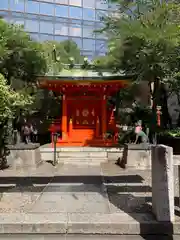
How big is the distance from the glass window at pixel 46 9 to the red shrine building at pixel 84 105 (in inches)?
888

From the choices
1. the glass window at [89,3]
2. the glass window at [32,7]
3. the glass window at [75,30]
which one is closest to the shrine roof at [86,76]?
the glass window at [32,7]

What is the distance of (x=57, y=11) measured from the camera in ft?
139

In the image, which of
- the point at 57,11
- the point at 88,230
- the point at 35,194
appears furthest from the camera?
the point at 57,11

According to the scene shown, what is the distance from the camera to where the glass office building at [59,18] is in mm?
39906

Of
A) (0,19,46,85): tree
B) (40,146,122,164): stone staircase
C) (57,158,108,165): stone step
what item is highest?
(0,19,46,85): tree

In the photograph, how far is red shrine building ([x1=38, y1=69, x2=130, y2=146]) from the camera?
65.3 ft

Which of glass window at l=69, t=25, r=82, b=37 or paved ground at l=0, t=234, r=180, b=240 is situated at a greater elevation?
glass window at l=69, t=25, r=82, b=37

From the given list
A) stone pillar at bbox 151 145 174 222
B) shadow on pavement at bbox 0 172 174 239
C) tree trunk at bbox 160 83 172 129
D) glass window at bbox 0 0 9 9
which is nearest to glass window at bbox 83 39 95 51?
glass window at bbox 0 0 9 9

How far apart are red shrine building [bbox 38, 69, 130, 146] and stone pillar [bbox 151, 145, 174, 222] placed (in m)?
13.1

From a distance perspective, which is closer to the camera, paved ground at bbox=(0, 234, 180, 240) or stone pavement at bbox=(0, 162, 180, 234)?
paved ground at bbox=(0, 234, 180, 240)

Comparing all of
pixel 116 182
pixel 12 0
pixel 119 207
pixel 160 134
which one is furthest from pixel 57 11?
pixel 119 207

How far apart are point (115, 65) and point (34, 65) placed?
4.51 m

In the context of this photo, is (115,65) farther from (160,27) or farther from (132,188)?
(132,188)

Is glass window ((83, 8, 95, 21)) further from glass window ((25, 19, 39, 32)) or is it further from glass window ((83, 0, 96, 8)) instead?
glass window ((25, 19, 39, 32))
